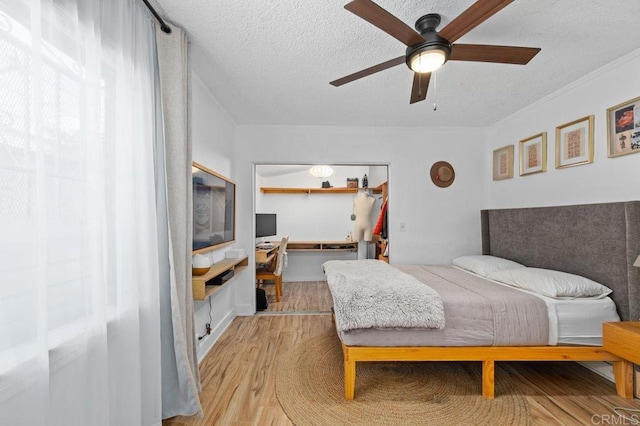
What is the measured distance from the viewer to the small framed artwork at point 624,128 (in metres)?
2.03

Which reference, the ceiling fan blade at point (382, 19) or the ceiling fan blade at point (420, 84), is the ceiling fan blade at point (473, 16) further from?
the ceiling fan blade at point (420, 84)

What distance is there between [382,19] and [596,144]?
2.22m

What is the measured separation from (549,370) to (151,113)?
343 centimetres

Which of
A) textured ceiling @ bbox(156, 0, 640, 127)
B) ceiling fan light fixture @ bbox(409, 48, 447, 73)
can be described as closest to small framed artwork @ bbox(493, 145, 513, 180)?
textured ceiling @ bbox(156, 0, 640, 127)

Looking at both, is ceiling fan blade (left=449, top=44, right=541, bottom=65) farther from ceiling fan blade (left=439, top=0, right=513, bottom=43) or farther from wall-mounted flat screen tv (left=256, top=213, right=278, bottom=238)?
wall-mounted flat screen tv (left=256, top=213, right=278, bottom=238)

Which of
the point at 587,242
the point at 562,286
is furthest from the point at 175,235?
the point at 587,242

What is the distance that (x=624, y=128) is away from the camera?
2100 millimetres

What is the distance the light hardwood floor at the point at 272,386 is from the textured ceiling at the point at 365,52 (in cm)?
242

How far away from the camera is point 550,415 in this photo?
1.78 meters

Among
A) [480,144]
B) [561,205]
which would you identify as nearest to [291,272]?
[480,144]

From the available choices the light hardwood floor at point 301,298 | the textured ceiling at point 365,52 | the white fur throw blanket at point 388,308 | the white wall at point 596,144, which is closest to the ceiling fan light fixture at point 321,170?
the textured ceiling at point 365,52

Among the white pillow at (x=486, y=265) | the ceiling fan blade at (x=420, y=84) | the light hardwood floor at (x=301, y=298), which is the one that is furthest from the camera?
the light hardwood floor at (x=301, y=298)

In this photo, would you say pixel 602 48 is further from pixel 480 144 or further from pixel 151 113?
pixel 151 113

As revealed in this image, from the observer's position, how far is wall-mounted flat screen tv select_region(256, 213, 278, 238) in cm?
469
